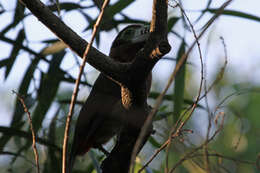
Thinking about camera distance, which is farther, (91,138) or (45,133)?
(45,133)

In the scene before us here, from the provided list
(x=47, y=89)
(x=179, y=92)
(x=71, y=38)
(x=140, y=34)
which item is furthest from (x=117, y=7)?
(x=71, y=38)

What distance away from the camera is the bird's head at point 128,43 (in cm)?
227

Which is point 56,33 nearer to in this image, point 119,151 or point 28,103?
point 119,151

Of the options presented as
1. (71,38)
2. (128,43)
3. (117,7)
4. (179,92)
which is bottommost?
(179,92)

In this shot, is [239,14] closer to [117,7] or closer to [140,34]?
[140,34]

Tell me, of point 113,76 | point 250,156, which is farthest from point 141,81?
point 250,156

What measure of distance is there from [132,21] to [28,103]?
821 mm

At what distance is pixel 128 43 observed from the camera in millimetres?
2393

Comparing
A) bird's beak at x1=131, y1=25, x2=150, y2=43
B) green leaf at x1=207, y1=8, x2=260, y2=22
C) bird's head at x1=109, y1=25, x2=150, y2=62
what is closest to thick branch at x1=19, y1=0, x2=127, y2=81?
bird's beak at x1=131, y1=25, x2=150, y2=43

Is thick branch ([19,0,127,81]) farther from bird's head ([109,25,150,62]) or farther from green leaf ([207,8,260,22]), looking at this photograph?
green leaf ([207,8,260,22])

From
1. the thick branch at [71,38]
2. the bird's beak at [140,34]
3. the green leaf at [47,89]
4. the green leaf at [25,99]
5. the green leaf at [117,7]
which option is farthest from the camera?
the green leaf at [47,89]

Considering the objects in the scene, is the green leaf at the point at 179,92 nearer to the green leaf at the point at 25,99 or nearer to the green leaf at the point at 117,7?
the green leaf at the point at 117,7

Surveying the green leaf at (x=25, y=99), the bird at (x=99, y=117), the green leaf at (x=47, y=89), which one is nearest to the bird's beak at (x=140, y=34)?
the bird at (x=99, y=117)

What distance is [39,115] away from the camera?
8.20 feet
